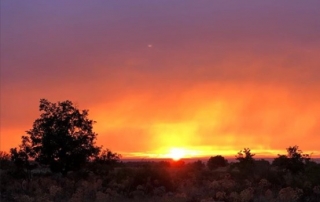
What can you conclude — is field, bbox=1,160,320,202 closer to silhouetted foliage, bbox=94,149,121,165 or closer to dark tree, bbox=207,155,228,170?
silhouetted foliage, bbox=94,149,121,165

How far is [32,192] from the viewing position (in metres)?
33.4

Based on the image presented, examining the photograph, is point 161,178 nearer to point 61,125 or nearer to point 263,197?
point 61,125

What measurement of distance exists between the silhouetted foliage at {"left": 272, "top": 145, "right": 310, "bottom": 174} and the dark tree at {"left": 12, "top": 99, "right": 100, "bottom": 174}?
1860cm

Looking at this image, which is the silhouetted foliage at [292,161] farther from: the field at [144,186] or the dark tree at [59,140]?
the dark tree at [59,140]

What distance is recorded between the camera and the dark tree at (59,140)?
128 feet

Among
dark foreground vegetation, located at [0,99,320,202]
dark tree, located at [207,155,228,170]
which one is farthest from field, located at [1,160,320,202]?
dark tree, located at [207,155,228,170]

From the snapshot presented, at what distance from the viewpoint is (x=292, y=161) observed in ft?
171

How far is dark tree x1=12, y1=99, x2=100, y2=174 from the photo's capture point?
38.9m

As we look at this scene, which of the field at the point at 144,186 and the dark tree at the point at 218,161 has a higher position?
the dark tree at the point at 218,161

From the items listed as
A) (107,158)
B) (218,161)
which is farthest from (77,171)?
(218,161)

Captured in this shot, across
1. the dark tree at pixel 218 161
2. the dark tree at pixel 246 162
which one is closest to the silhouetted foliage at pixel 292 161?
the dark tree at pixel 246 162

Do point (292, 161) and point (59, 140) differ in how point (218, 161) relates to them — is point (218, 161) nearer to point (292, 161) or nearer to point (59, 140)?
point (292, 161)

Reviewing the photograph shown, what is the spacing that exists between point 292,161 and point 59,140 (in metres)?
22.5

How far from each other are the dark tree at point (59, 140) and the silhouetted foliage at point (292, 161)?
1860cm
